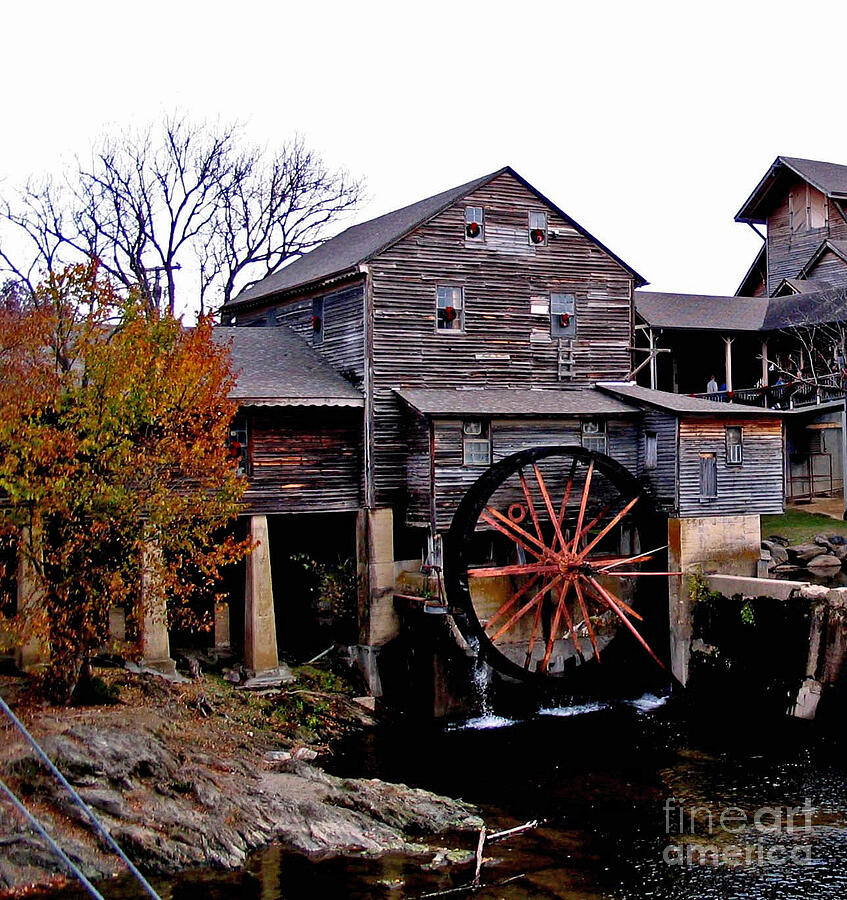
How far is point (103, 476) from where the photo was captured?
18.3 m

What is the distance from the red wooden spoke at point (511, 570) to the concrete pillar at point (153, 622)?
6374mm

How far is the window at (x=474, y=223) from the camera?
26.2 m


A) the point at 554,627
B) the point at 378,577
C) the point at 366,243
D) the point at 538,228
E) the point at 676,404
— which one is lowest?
the point at 554,627

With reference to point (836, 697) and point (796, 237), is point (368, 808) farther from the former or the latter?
point (796, 237)

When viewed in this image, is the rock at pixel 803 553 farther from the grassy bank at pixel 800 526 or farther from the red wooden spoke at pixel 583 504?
the red wooden spoke at pixel 583 504

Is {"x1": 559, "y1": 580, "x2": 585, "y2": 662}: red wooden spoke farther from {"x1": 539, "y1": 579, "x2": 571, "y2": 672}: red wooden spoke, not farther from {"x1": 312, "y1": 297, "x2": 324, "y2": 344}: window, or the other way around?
{"x1": 312, "y1": 297, "x2": 324, "y2": 344}: window

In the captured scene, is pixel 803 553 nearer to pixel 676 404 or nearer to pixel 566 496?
pixel 676 404

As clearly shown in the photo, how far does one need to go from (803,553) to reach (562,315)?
836 cm

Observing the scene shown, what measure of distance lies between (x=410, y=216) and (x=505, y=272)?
3054 mm

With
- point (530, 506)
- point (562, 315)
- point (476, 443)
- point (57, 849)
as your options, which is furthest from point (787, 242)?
point (57, 849)

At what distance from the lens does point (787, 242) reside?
42.8m

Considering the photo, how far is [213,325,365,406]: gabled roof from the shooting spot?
23.4 meters

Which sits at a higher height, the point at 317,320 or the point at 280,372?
the point at 317,320

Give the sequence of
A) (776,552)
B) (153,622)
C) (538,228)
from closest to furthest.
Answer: (153,622)
(538,228)
(776,552)
